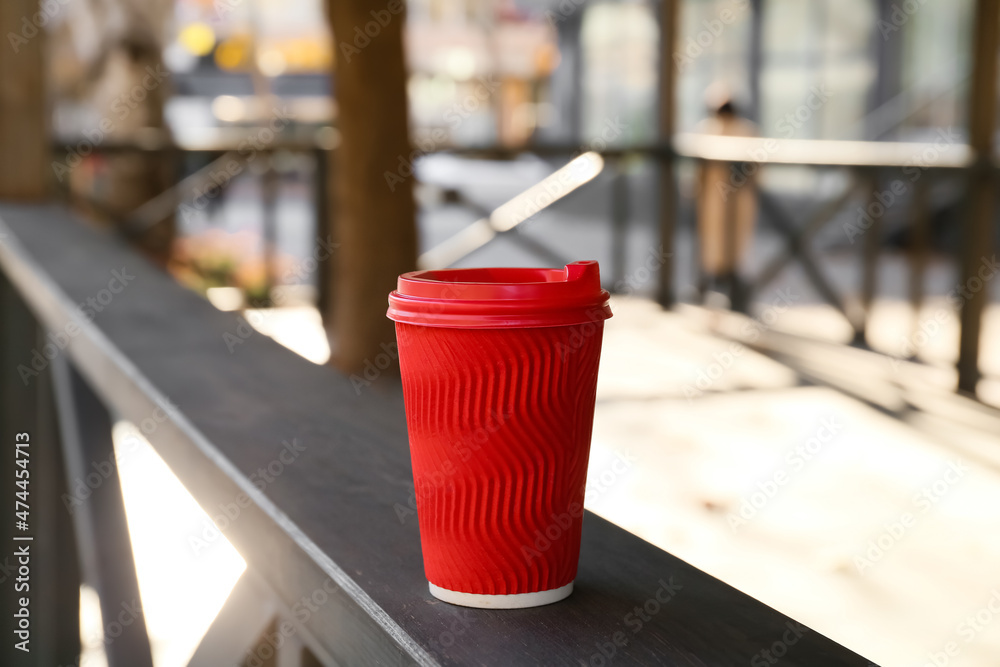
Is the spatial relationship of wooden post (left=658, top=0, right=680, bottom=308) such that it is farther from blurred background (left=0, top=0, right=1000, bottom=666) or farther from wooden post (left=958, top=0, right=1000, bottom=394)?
wooden post (left=958, top=0, right=1000, bottom=394)

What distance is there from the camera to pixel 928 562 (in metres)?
2.70

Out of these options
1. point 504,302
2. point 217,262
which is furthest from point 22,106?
point 504,302

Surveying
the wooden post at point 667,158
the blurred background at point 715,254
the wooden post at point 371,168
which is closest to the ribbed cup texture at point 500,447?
the blurred background at point 715,254

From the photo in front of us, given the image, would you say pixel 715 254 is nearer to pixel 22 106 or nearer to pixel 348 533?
pixel 22 106

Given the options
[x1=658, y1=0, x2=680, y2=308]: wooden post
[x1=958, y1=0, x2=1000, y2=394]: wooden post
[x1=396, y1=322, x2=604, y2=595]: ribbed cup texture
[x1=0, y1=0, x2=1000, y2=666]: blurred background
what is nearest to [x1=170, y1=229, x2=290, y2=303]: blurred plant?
[x1=0, y1=0, x2=1000, y2=666]: blurred background

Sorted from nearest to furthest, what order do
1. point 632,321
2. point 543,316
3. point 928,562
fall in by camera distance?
point 543,316
point 928,562
point 632,321

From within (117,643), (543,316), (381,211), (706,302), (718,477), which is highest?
(543,316)

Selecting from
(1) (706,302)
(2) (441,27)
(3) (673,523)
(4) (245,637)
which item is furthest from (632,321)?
(2) (441,27)

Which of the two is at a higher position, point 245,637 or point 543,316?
point 543,316

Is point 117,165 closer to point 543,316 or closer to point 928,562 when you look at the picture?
point 928,562

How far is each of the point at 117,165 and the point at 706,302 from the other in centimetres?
395

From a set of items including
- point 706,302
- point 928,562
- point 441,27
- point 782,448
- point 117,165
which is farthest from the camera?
point 441,27

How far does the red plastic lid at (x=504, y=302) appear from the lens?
79 cm

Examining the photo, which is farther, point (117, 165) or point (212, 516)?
point (117, 165)
